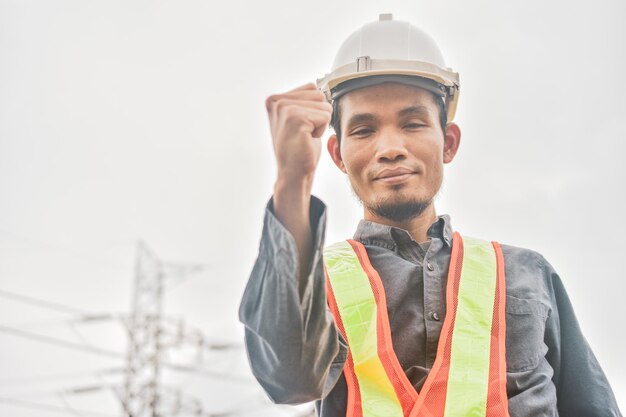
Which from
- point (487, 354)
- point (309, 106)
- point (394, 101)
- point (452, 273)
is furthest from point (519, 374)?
point (309, 106)

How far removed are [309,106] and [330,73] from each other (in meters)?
0.67

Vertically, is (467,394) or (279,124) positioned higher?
(279,124)

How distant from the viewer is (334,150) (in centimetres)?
218

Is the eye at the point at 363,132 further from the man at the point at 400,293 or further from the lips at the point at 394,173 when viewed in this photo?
the lips at the point at 394,173

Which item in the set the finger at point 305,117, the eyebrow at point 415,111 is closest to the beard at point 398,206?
the eyebrow at point 415,111

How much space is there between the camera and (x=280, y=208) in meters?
1.50

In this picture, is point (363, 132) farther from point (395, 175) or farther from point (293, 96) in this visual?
point (293, 96)

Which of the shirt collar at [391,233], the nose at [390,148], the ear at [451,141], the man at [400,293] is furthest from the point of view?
the ear at [451,141]

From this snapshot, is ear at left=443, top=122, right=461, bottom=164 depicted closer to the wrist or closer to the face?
the face

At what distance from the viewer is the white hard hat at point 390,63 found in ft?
6.54

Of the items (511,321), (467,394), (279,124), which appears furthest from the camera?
(511,321)

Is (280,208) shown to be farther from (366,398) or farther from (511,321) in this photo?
(511,321)

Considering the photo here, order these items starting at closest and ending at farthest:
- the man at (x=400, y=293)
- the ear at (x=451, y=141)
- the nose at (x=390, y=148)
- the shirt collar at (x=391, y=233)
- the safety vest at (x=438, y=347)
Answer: the man at (x=400, y=293) → the safety vest at (x=438, y=347) → the nose at (x=390, y=148) → the shirt collar at (x=391, y=233) → the ear at (x=451, y=141)

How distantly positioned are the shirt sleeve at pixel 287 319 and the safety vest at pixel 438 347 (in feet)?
0.64
